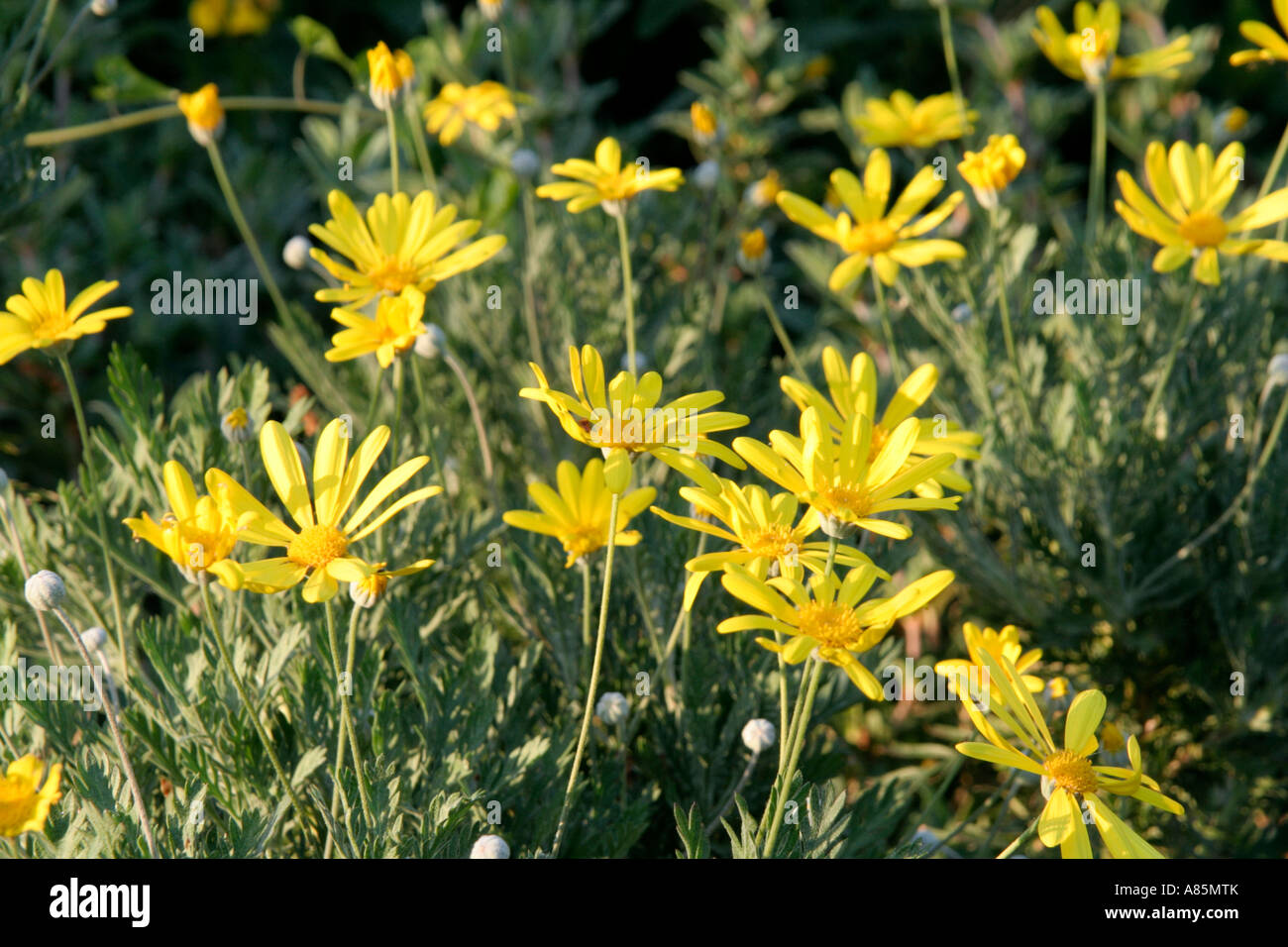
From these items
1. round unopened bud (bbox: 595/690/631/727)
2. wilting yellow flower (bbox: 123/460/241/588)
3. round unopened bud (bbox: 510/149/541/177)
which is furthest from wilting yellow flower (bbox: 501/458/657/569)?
round unopened bud (bbox: 510/149/541/177)

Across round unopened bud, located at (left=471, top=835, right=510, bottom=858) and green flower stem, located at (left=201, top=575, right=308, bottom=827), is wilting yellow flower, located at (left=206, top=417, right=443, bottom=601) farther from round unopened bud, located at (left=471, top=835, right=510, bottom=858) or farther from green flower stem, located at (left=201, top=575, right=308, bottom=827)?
round unopened bud, located at (left=471, top=835, right=510, bottom=858)

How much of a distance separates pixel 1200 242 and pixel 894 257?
0.41m

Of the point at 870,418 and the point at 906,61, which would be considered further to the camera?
the point at 906,61

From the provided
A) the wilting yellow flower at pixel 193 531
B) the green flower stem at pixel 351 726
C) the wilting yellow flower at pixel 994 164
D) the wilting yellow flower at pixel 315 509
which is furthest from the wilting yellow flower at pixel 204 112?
the wilting yellow flower at pixel 994 164

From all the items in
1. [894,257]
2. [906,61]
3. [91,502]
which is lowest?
[91,502]

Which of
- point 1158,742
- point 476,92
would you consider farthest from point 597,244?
point 1158,742

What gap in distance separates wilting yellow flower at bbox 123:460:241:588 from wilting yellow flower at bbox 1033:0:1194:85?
1540mm

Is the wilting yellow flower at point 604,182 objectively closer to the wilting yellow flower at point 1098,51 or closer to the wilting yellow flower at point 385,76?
the wilting yellow flower at point 385,76

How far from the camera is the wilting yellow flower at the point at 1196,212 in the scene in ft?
5.18

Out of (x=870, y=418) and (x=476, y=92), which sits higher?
(x=476, y=92)

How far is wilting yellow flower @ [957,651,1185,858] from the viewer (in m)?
1.09

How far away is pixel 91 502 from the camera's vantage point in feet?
5.06

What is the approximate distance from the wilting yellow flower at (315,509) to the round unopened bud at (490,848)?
0.91 ft
